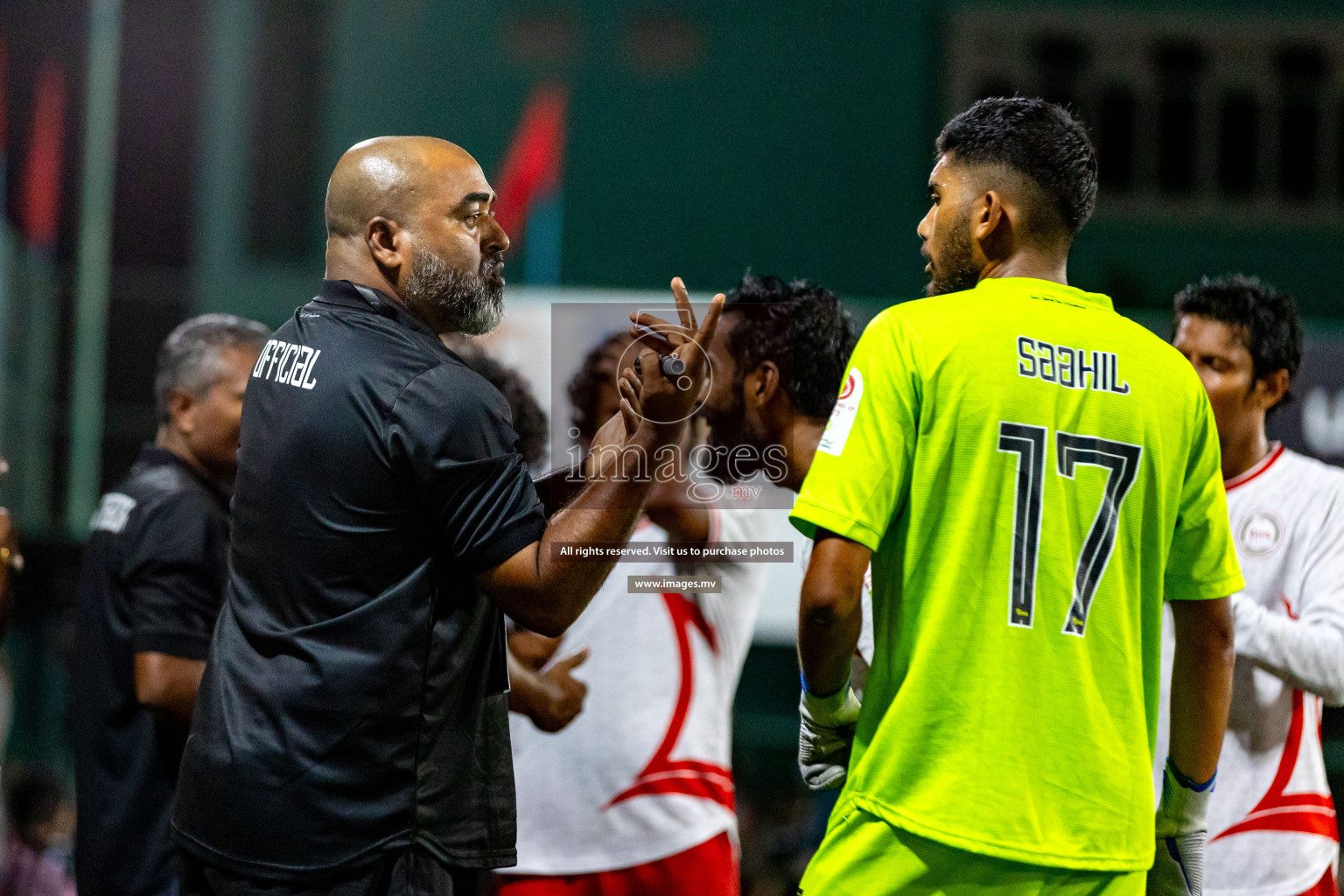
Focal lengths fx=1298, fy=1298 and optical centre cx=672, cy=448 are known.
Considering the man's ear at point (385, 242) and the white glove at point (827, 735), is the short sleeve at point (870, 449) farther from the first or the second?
the man's ear at point (385, 242)

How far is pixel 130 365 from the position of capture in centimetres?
1463

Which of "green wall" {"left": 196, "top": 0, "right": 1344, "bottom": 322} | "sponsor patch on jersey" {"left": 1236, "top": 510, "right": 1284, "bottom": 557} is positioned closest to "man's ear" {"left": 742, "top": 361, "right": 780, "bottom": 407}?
"sponsor patch on jersey" {"left": 1236, "top": 510, "right": 1284, "bottom": 557}

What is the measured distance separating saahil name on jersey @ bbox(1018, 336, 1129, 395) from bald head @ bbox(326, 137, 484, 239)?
1.04 m

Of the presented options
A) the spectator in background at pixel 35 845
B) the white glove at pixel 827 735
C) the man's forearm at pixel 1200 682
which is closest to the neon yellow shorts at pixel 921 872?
the white glove at pixel 827 735

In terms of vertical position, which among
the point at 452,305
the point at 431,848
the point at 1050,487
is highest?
the point at 452,305

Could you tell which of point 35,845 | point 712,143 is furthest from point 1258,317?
point 712,143

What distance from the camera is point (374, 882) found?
6.89 ft

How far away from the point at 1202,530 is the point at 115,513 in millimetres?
2492

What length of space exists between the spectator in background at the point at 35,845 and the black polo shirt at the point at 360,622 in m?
4.95

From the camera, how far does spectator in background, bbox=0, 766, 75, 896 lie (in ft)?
20.9

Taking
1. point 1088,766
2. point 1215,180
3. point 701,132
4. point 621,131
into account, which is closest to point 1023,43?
point 1215,180

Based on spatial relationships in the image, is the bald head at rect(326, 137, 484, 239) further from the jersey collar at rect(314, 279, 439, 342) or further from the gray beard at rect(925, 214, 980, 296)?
the gray beard at rect(925, 214, 980, 296)

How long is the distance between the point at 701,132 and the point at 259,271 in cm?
529

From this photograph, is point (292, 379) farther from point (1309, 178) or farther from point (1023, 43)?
point (1309, 178)
